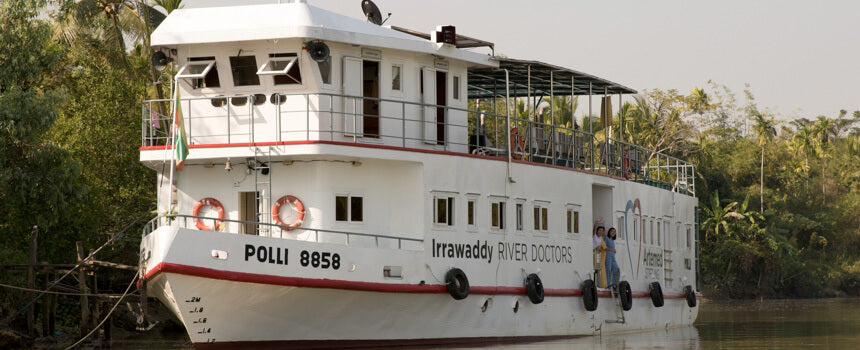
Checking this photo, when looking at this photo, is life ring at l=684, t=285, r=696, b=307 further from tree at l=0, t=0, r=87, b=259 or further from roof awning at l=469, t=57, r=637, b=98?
tree at l=0, t=0, r=87, b=259

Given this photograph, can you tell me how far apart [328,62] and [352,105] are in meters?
0.89

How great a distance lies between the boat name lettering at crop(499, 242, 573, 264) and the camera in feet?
71.0

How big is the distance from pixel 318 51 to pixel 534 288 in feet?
19.8

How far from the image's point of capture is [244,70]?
20188mm

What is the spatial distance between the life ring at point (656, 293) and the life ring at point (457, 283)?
27.1 ft

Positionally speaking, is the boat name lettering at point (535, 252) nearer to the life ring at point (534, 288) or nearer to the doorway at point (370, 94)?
the life ring at point (534, 288)

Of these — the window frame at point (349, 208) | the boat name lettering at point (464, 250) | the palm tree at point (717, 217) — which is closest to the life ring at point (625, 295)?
the boat name lettering at point (464, 250)

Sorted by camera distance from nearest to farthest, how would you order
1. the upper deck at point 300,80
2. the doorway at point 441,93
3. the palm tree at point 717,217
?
the upper deck at point 300,80, the doorway at point 441,93, the palm tree at point 717,217

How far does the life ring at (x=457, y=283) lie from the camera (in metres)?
19.7

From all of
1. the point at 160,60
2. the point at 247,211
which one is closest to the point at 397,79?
the point at 247,211

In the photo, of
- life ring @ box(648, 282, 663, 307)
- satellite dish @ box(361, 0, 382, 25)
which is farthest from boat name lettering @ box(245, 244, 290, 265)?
life ring @ box(648, 282, 663, 307)

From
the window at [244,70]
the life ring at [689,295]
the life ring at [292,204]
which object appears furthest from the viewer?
the life ring at [689,295]

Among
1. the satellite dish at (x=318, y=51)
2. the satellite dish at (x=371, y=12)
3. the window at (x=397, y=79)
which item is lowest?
the window at (x=397, y=79)

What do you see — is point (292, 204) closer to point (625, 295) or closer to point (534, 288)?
point (534, 288)
